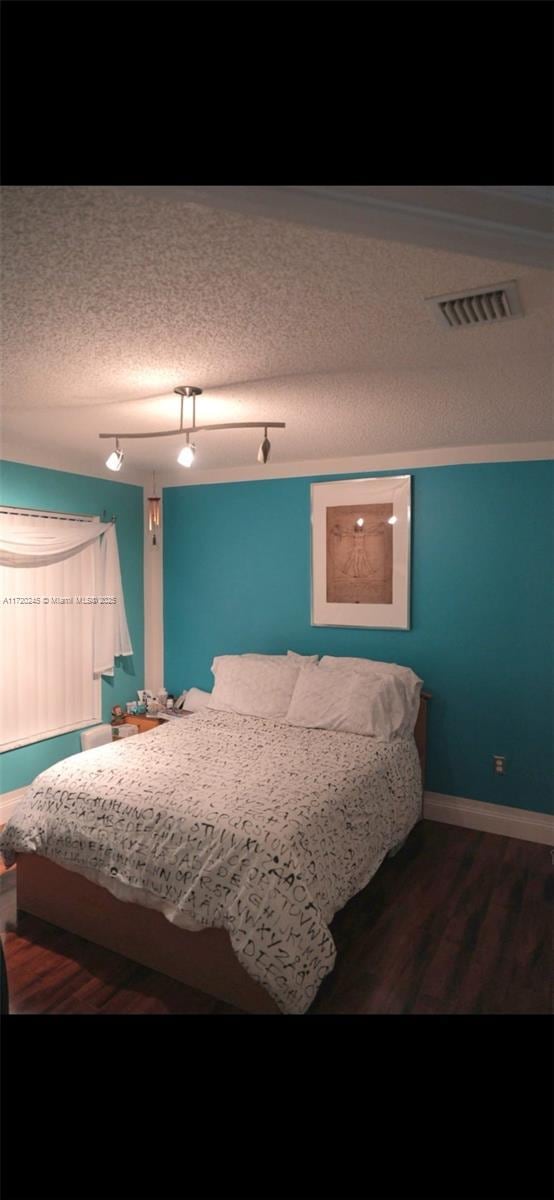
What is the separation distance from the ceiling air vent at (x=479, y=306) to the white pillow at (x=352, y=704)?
2.09 meters

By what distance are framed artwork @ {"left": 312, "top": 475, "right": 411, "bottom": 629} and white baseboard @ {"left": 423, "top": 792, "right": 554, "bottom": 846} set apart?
1.14 metres

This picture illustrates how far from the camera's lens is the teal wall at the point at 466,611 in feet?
11.1

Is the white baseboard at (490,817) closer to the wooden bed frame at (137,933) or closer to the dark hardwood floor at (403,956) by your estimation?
the dark hardwood floor at (403,956)

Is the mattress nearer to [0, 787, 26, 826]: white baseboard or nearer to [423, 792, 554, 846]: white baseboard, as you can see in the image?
[423, 792, 554, 846]: white baseboard

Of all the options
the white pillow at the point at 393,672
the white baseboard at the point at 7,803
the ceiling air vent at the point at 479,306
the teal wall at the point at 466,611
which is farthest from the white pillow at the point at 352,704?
the ceiling air vent at the point at 479,306

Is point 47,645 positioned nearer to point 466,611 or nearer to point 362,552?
point 362,552

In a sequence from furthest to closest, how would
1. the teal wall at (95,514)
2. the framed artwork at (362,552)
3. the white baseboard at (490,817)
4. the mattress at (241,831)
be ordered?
the framed artwork at (362,552) < the teal wall at (95,514) < the white baseboard at (490,817) < the mattress at (241,831)

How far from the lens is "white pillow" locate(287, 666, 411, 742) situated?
3.25m

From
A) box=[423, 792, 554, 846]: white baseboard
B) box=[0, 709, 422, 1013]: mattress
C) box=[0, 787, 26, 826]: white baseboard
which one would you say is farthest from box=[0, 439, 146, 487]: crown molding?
box=[423, 792, 554, 846]: white baseboard

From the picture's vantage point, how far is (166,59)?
604mm

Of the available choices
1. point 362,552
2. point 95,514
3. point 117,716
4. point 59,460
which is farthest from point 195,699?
point 59,460
